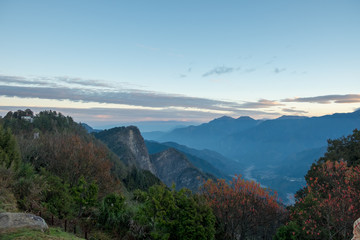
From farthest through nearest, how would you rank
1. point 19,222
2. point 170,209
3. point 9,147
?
point 9,147, point 170,209, point 19,222

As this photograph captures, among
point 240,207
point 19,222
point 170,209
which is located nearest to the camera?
point 19,222

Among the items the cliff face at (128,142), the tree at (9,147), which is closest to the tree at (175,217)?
the tree at (9,147)

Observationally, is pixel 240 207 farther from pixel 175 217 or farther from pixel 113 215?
pixel 113 215

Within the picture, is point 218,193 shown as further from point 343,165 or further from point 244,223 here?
point 343,165

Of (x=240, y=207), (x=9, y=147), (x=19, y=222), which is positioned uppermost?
(x=9, y=147)

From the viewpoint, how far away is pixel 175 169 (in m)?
146

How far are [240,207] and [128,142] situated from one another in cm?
12768

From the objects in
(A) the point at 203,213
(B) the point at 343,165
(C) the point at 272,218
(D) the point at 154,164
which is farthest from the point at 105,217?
(D) the point at 154,164

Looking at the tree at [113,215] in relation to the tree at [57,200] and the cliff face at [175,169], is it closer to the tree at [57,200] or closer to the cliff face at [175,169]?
the tree at [57,200]

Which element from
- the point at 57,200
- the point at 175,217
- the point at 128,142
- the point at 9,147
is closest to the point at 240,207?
the point at 175,217

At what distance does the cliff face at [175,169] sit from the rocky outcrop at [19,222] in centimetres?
11864

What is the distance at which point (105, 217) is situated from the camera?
1005 cm

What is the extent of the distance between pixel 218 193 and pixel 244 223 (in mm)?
2082

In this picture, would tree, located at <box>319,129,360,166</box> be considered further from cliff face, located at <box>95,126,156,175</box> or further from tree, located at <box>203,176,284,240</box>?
cliff face, located at <box>95,126,156,175</box>
